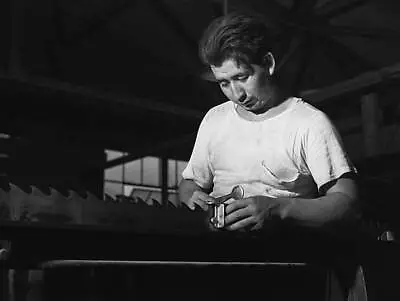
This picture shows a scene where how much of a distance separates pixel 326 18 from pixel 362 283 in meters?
3.47

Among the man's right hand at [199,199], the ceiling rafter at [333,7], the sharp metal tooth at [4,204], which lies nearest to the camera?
the sharp metal tooth at [4,204]

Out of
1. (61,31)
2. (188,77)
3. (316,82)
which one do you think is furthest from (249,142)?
(316,82)

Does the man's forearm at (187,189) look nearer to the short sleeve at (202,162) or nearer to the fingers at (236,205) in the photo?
the short sleeve at (202,162)

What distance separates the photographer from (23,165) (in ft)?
21.5

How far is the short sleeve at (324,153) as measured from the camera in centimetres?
155

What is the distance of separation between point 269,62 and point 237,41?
4.6 inches

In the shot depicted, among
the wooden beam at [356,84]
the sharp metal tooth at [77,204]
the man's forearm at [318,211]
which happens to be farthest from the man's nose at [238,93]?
the wooden beam at [356,84]

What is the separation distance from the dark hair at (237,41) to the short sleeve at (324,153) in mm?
211

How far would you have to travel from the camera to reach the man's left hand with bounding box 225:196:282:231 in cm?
133

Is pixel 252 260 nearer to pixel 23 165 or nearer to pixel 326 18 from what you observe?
pixel 326 18

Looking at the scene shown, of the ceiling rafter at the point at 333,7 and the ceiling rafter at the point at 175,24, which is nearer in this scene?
the ceiling rafter at the point at 333,7

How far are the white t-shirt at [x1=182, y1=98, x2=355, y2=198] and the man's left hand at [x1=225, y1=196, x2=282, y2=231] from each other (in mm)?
261

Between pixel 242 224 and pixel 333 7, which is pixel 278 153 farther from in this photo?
pixel 333 7

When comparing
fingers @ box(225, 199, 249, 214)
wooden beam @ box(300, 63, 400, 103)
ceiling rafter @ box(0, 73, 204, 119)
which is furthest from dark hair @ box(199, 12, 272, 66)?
ceiling rafter @ box(0, 73, 204, 119)
